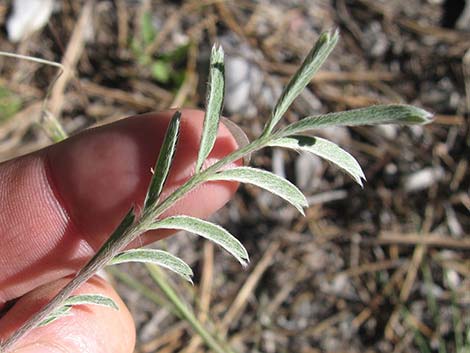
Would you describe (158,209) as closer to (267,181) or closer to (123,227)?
(123,227)

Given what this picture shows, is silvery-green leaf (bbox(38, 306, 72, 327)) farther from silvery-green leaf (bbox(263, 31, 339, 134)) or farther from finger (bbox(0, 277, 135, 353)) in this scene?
silvery-green leaf (bbox(263, 31, 339, 134))

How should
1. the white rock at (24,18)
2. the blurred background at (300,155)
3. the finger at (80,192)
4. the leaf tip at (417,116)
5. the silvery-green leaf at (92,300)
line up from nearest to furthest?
the leaf tip at (417,116), the silvery-green leaf at (92,300), the finger at (80,192), the blurred background at (300,155), the white rock at (24,18)

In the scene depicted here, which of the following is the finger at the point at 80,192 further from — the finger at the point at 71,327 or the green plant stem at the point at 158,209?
the green plant stem at the point at 158,209

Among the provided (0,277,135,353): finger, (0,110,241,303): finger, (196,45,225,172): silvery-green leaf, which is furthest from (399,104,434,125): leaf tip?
(0,277,135,353): finger

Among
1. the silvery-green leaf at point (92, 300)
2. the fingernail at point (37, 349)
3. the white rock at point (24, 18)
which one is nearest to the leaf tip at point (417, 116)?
the silvery-green leaf at point (92, 300)

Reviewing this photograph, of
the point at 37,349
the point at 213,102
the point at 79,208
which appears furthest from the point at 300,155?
the point at 213,102

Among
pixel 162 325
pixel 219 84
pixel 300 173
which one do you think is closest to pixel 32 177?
pixel 219 84

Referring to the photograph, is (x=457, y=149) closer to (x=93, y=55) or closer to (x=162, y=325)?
(x=162, y=325)
